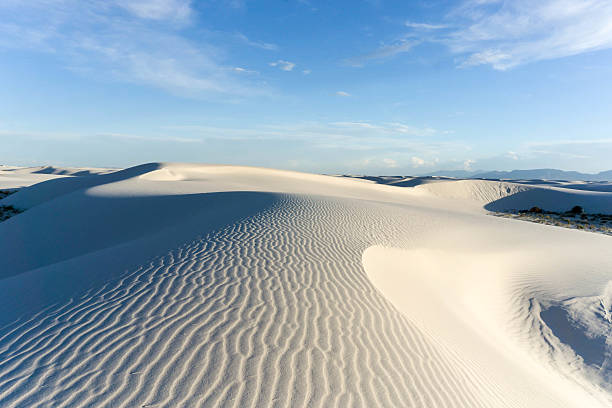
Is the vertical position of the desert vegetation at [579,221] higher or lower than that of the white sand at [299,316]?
lower

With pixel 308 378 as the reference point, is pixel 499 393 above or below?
below

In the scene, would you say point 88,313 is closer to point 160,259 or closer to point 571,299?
point 160,259

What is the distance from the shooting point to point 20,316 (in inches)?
177

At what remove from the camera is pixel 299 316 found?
4.49m

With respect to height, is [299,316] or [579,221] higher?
[299,316]

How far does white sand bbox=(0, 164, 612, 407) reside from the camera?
3227 mm

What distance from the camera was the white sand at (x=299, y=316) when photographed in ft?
10.6

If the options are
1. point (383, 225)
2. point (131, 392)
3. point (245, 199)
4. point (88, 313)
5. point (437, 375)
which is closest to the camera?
point (131, 392)

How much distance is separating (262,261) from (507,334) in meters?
5.09

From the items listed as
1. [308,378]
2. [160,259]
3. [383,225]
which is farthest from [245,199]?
[308,378]

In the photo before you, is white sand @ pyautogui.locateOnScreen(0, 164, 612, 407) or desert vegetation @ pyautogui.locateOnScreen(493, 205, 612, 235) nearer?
white sand @ pyautogui.locateOnScreen(0, 164, 612, 407)

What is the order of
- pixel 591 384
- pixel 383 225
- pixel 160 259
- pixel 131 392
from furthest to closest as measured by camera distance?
pixel 383 225
pixel 160 259
pixel 591 384
pixel 131 392

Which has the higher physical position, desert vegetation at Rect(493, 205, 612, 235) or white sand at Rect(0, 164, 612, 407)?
white sand at Rect(0, 164, 612, 407)

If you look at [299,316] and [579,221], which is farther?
[579,221]
